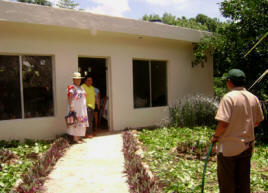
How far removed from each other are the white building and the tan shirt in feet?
17.8

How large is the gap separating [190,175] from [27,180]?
2.54 meters

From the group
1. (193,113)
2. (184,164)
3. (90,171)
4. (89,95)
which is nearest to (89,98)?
(89,95)

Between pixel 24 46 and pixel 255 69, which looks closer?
pixel 24 46

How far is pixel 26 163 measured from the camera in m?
4.99

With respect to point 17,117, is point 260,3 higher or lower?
higher

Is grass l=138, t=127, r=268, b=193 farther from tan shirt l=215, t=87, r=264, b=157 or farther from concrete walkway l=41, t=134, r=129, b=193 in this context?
tan shirt l=215, t=87, r=264, b=157

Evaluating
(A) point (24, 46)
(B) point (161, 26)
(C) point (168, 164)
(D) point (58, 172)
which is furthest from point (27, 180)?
(B) point (161, 26)

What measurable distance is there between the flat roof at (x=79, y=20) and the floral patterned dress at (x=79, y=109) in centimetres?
178

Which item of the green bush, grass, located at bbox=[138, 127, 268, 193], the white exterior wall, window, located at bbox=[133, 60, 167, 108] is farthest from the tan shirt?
window, located at bbox=[133, 60, 167, 108]

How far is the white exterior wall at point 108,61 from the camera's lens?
6.90 m

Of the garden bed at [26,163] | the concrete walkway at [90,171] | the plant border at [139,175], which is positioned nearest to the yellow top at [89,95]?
the concrete walkway at [90,171]

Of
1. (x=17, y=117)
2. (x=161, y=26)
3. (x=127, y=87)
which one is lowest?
(x=17, y=117)

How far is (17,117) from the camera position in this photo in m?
7.00

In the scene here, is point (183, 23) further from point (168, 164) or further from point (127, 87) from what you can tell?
point (168, 164)
